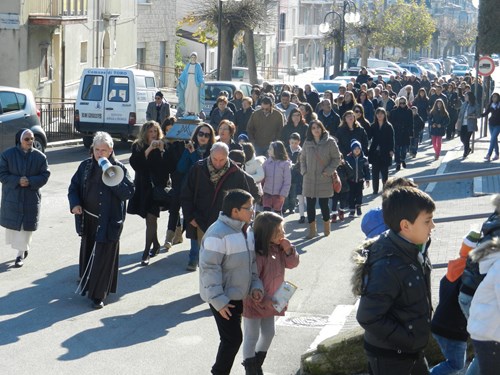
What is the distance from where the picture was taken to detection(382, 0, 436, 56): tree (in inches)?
3009

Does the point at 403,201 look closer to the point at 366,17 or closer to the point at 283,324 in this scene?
the point at 283,324

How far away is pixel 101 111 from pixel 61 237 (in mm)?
11660

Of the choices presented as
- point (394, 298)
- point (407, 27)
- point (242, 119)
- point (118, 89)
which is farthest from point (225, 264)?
point (407, 27)

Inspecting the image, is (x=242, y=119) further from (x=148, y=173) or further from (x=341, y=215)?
(x=148, y=173)

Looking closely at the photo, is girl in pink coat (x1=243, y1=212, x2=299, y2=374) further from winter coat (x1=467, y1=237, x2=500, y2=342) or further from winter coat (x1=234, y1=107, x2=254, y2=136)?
winter coat (x1=234, y1=107, x2=254, y2=136)

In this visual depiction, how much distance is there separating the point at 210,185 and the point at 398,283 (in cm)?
557

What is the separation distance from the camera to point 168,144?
13094mm

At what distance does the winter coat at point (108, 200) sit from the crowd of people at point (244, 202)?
1cm

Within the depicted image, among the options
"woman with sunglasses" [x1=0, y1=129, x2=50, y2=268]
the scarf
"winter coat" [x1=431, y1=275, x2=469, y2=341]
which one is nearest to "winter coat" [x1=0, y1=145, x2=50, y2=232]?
"woman with sunglasses" [x1=0, y1=129, x2=50, y2=268]

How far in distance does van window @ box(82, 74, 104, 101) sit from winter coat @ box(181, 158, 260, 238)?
1540cm

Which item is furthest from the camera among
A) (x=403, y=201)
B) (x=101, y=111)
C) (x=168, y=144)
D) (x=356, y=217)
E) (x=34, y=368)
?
(x=101, y=111)

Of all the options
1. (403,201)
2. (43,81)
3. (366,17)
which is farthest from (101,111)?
(366,17)

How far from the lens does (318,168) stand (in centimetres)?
1509

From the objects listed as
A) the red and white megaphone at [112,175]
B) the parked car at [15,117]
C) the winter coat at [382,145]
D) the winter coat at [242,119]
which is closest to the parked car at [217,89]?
the parked car at [15,117]
